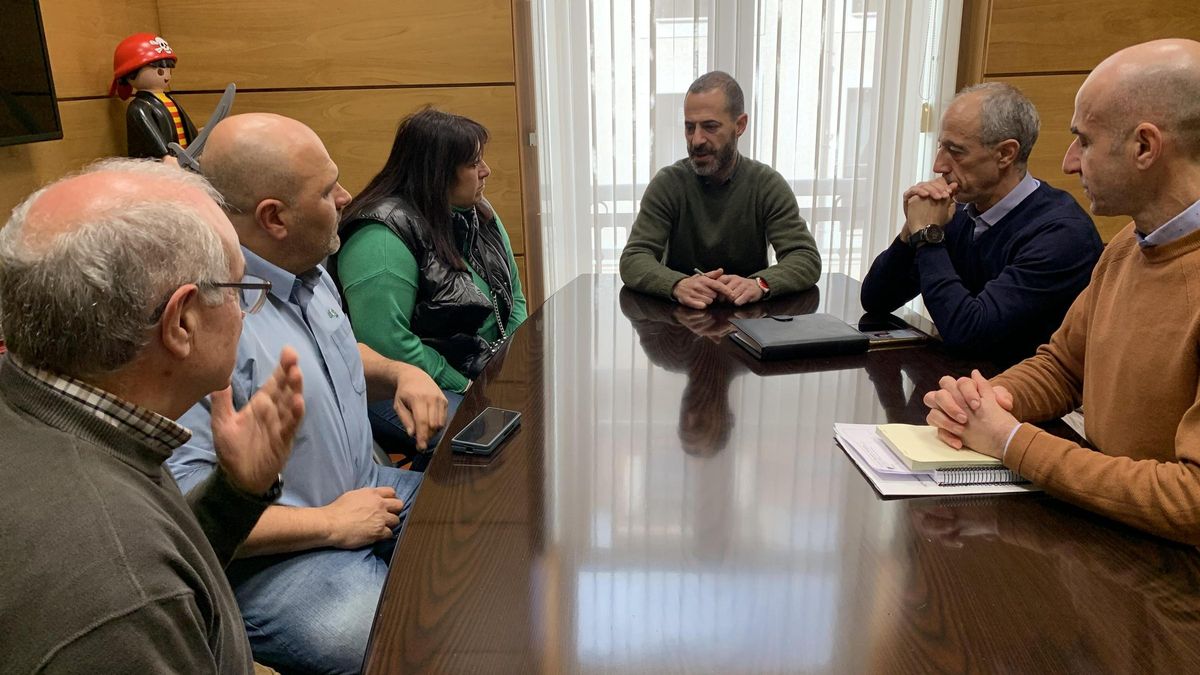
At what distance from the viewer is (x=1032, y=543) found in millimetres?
989

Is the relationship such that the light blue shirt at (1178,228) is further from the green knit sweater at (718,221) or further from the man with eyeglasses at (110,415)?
the green knit sweater at (718,221)

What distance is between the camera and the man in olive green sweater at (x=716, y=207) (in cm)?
267

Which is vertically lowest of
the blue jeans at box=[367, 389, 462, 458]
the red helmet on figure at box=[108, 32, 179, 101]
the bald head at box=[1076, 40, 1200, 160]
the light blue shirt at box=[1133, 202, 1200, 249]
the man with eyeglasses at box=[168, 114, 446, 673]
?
the blue jeans at box=[367, 389, 462, 458]

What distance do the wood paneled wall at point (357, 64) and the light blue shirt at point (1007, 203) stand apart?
7.02 feet

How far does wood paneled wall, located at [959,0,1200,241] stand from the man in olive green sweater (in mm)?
1491

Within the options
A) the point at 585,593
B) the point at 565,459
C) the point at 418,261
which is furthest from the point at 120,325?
the point at 418,261

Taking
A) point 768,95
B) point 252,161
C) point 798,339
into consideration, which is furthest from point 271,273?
point 768,95

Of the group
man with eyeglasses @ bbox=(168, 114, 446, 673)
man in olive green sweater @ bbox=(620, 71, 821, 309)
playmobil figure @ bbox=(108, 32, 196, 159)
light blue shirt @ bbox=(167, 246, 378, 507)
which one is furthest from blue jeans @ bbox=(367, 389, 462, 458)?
playmobil figure @ bbox=(108, 32, 196, 159)

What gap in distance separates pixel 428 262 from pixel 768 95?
223cm

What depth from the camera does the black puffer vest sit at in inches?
82.2

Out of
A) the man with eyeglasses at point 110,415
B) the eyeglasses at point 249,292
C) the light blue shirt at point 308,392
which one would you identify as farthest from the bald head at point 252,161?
the man with eyeglasses at point 110,415

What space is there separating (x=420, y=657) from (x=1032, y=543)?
30.0 inches

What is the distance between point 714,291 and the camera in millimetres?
2318

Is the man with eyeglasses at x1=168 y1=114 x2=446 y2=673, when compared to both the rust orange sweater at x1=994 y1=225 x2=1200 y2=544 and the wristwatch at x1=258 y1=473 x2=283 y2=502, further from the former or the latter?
the rust orange sweater at x1=994 y1=225 x2=1200 y2=544
